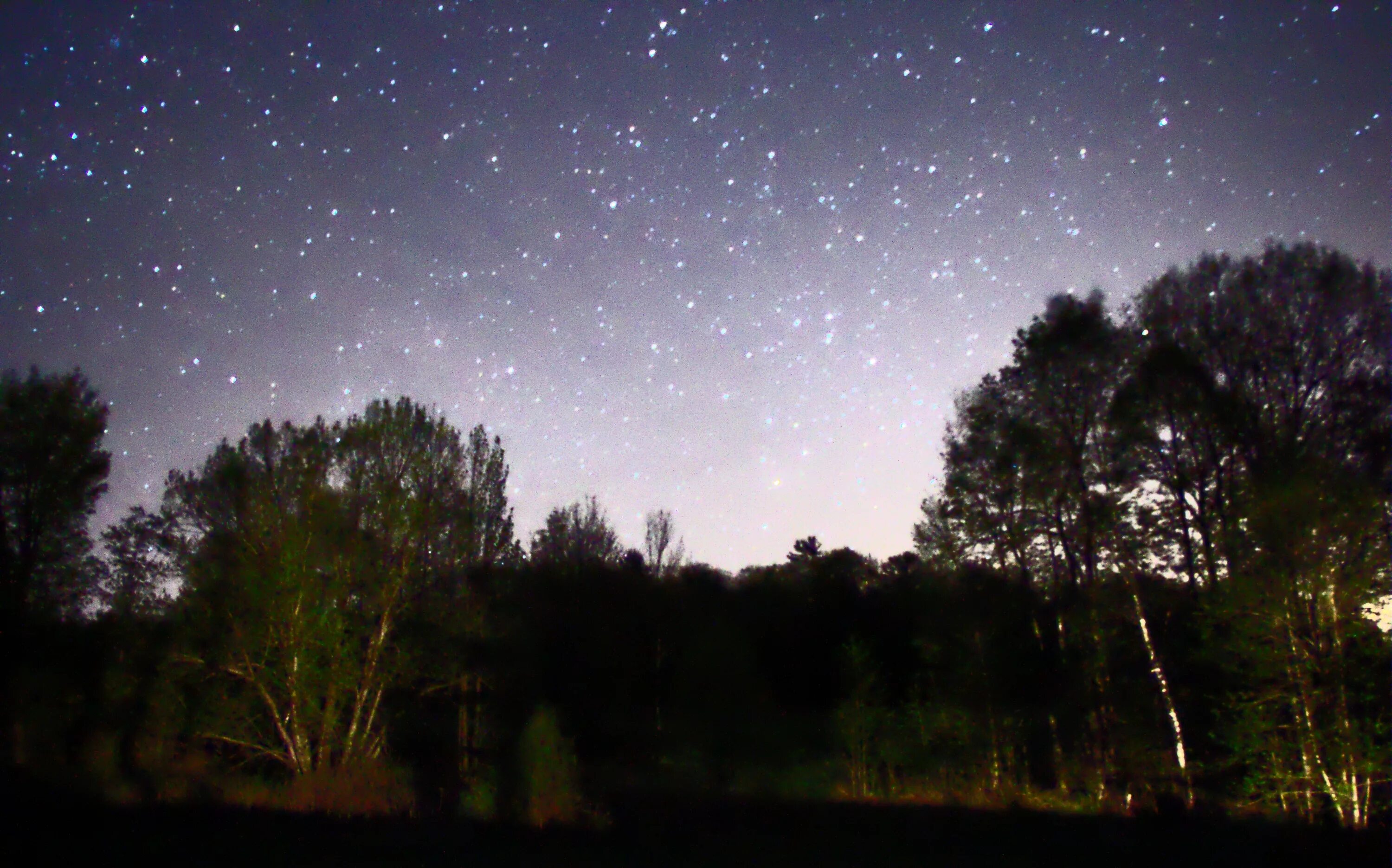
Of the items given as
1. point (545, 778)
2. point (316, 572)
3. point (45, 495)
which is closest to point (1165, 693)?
point (545, 778)

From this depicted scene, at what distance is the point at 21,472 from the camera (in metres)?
22.8

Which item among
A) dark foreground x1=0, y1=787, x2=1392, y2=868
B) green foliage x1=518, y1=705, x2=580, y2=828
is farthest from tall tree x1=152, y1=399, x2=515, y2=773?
green foliage x1=518, y1=705, x2=580, y2=828

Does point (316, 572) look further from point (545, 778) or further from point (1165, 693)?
point (1165, 693)

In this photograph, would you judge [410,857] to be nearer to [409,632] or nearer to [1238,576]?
[409,632]

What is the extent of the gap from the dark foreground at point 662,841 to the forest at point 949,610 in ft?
2.76

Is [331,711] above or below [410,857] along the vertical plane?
above

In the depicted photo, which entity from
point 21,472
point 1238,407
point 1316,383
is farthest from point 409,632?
point 1316,383

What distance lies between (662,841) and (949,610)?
→ 441 inches

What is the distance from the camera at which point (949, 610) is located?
2220cm

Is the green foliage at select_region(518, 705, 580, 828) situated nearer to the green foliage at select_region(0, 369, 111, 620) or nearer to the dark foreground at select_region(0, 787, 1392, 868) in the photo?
the dark foreground at select_region(0, 787, 1392, 868)

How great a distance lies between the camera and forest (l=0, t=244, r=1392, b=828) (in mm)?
12398

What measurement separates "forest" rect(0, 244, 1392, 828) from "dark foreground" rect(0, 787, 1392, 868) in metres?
0.84

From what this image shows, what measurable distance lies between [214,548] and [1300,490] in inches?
801

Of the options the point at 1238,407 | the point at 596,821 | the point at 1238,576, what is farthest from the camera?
the point at 1238,407
